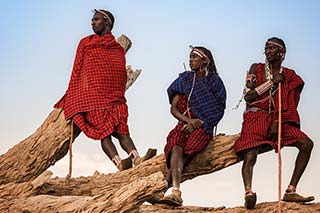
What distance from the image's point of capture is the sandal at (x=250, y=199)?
25.9 feet

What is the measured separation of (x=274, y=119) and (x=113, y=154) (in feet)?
6.01

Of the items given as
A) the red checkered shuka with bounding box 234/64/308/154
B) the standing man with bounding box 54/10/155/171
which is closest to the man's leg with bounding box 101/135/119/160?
the standing man with bounding box 54/10/155/171

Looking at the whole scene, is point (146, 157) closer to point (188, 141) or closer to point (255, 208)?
point (188, 141)

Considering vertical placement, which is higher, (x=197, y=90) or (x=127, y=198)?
(x=197, y=90)

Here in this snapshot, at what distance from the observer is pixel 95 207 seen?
22.0 feet

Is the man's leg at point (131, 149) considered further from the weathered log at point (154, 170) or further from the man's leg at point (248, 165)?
the man's leg at point (248, 165)

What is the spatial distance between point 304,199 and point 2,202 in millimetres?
2941

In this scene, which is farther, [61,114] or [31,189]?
[61,114]

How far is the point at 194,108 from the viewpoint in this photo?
28.2 ft

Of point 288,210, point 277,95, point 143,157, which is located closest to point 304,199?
point 288,210

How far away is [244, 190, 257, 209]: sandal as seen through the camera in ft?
25.9

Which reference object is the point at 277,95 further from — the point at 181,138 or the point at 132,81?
the point at 132,81

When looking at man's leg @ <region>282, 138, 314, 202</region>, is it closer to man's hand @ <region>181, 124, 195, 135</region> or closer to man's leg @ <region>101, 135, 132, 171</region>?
man's hand @ <region>181, 124, 195, 135</region>

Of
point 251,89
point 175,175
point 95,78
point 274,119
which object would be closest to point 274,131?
point 274,119
